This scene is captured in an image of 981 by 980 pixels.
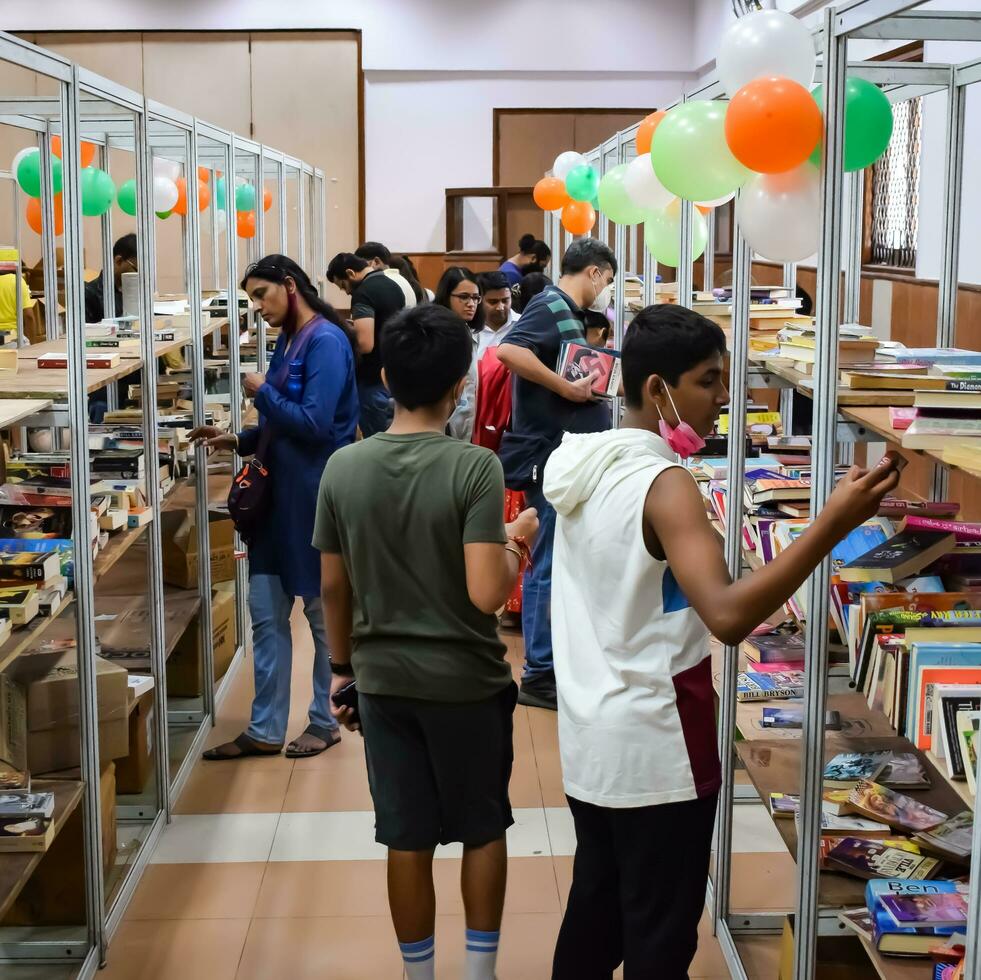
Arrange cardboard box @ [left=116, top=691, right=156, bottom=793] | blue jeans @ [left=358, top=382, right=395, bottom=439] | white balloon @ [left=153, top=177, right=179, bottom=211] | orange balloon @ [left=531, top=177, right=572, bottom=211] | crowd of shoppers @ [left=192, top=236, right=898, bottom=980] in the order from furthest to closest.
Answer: orange balloon @ [left=531, top=177, right=572, bottom=211], blue jeans @ [left=358, top=382, right=395, bottom=439], white balloon @ [left=153, top=177, right=179, bottom=211], cardboard box @ [left=116, top=691, right=156, bottom=793], crowd of shoppers @ [left=192, top=236, right=898, bottom=980]

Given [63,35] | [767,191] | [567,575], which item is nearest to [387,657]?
[567,575]

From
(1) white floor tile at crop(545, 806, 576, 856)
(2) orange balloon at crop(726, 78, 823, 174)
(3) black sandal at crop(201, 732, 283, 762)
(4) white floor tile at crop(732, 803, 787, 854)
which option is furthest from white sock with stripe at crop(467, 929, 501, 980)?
(3) black sandal at crop(201, 732, 283, 762)

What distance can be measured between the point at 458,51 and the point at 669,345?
11066 millimetres

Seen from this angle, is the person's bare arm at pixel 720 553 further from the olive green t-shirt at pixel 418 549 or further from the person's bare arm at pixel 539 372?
the person's bare arm at pixel 539 372

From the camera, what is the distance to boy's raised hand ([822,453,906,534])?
70.2 inches

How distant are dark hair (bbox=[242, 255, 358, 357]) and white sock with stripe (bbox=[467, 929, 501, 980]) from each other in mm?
2261

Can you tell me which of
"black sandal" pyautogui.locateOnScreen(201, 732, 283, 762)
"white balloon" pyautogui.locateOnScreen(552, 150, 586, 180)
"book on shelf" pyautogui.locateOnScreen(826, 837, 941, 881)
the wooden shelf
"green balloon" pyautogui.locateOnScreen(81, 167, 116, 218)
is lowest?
"black sandal" pyautogui.locateOnScreen(201, 732, 283, 762)

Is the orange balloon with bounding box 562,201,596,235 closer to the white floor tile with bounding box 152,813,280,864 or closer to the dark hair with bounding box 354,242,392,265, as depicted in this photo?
the dark hair with bounding box 354,242,392,265

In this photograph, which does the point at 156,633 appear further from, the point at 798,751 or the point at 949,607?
the point at 949,607

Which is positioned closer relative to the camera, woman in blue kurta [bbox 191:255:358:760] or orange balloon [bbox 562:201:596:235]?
woman in blue kurta [bbox 191:255:358:760]

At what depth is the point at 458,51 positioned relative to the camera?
12.5 meters

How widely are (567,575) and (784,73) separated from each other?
3.55ft

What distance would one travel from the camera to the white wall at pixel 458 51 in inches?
489

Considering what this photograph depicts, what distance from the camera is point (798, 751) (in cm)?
294
